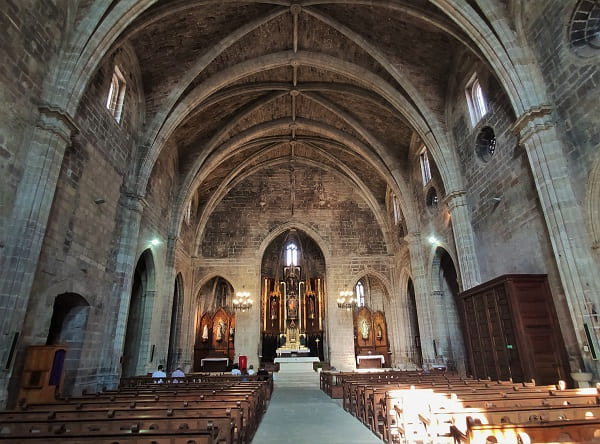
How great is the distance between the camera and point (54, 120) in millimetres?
8688

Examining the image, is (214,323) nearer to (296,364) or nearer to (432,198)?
(296,364)

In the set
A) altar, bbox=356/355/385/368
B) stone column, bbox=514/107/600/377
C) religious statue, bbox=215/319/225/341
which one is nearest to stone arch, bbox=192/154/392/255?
religious statue, bbox=215/319/225/341

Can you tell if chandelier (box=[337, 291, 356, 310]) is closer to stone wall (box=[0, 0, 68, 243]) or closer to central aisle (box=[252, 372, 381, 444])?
central aisle (box=[252, 372, 381, 444])

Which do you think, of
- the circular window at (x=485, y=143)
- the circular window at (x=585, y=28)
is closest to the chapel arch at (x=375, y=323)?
the circular window at (x=485, y=143)

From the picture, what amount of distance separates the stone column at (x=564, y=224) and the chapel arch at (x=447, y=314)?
7655 millimetres

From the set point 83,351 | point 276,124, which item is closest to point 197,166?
point 276,124

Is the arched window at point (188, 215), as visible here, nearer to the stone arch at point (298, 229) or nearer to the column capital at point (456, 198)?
the stone arch at point (298, 229)

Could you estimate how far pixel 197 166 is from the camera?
63.0 feet

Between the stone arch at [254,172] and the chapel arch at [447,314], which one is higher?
the stone arch at [254,172]

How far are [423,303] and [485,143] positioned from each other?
844cm

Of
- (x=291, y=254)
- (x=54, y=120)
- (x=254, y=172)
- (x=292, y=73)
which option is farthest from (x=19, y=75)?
(x=291, y=254)

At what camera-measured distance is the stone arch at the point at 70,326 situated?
10148 millimetres

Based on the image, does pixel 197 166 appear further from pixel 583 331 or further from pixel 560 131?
pixel 583 331

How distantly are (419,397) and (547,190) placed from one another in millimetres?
6420
